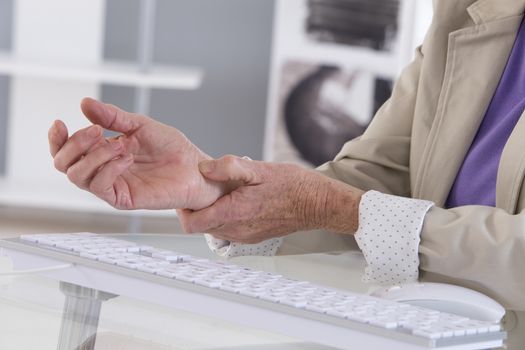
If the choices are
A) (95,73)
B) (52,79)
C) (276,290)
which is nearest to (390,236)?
(276,290)

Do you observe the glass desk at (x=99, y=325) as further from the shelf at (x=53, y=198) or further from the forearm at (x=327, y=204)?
the shelf at (x=53, y=198)

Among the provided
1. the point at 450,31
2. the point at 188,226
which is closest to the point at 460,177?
the point at 450,31

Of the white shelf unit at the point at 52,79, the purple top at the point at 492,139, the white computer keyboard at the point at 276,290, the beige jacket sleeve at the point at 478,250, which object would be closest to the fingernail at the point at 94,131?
the white computer keyboard at the point at 276,290

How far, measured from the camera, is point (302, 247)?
1291 mm

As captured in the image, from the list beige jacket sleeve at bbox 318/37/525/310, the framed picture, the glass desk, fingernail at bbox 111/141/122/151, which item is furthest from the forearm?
the framed picture

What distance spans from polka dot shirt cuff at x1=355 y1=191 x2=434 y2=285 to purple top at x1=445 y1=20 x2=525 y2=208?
0.64 ft

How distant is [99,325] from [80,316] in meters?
0.02

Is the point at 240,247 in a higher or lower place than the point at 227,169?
lower

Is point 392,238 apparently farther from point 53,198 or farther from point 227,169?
point 53,198

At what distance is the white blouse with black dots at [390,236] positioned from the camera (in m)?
1.08

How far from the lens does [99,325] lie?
2.86ft

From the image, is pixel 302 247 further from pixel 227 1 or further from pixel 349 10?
pixel 227 1

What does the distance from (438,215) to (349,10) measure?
2874 mm

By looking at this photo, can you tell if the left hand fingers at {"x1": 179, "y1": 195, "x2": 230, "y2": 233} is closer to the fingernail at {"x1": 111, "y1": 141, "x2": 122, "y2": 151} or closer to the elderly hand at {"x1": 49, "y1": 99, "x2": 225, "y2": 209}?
the elderly hand at {"x1": 49, "y1": 99, "x2": 225, "y2": 209}
